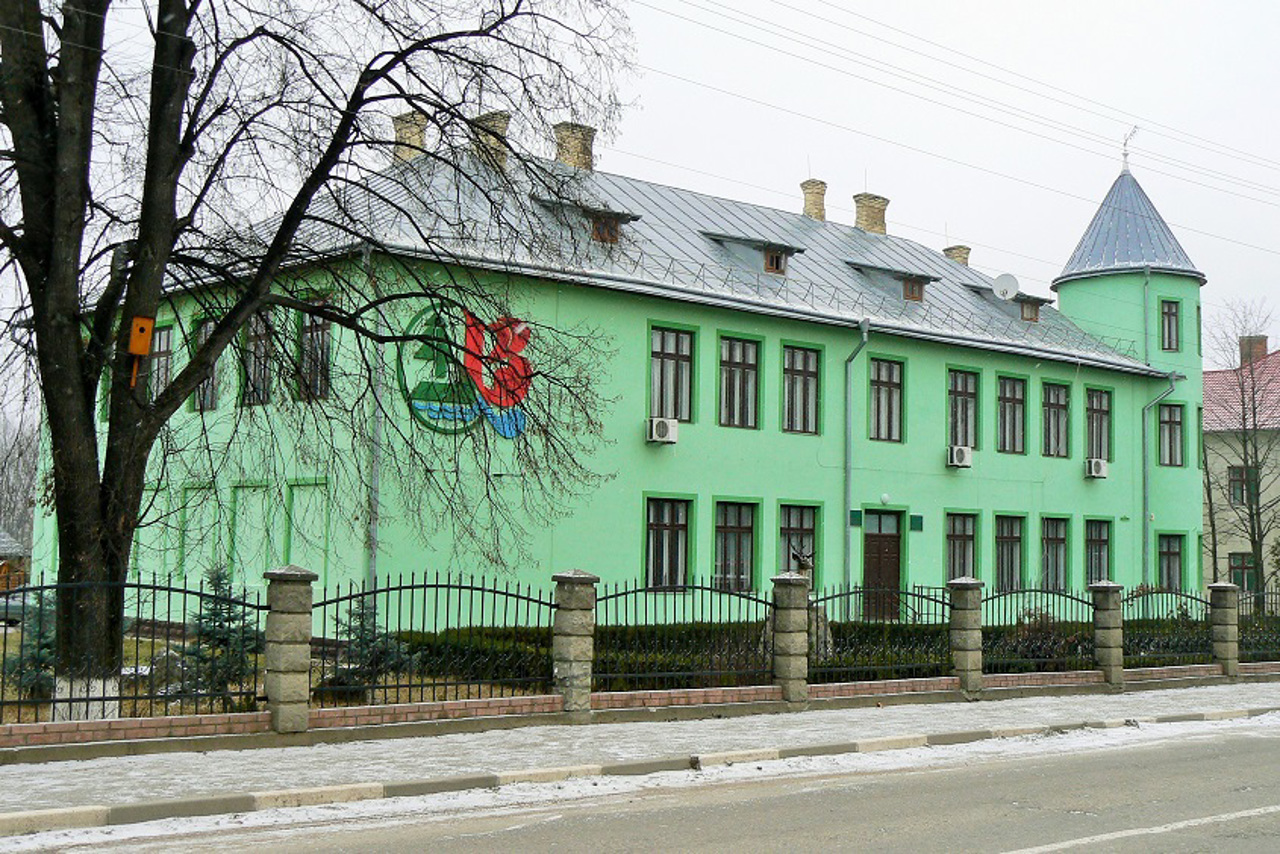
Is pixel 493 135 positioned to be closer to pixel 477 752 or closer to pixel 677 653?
pixel 677 653

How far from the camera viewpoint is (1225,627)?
23.9 meters

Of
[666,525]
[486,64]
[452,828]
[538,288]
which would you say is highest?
[486,64]

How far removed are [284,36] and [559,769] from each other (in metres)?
8.57

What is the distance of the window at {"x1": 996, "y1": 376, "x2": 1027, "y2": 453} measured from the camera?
32.9 meters

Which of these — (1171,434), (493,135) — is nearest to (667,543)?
(493,135)

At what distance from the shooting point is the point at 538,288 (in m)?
20.8

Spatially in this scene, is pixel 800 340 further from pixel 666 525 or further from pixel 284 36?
pixel 284 36

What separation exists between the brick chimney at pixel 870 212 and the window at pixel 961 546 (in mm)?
10796

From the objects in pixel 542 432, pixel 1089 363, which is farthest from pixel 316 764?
pixel 1089 363

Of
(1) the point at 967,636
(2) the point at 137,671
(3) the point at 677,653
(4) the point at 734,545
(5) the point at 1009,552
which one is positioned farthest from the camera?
(5) the point at 1009,552

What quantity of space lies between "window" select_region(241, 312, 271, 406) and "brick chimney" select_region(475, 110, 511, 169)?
3246 mm

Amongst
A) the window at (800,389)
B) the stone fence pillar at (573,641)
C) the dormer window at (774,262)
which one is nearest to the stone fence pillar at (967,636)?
the stone fence pillar at (573,641)

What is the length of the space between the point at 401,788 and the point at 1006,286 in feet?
92.1

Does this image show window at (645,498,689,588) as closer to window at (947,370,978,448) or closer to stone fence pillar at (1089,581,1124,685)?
stone fence pillar at (1089,581,1124,685)
